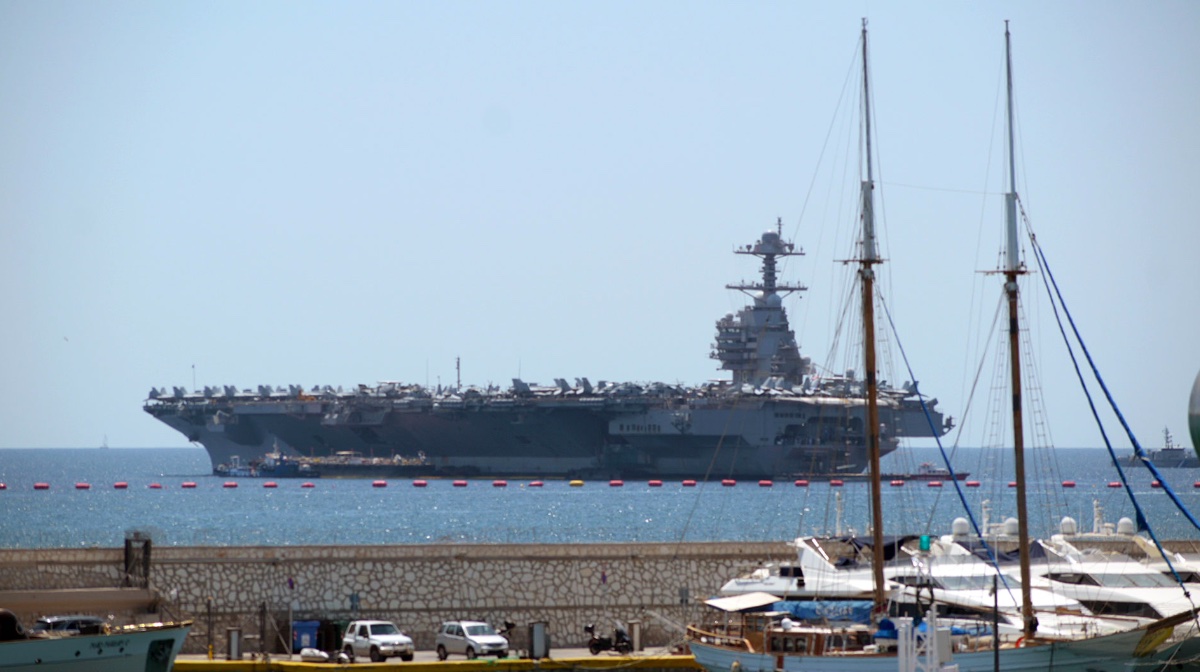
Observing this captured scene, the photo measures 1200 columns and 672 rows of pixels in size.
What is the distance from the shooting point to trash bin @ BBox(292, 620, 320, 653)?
21.3 m

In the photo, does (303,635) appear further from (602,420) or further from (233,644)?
(602,420)

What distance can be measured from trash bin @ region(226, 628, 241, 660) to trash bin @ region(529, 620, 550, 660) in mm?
3489

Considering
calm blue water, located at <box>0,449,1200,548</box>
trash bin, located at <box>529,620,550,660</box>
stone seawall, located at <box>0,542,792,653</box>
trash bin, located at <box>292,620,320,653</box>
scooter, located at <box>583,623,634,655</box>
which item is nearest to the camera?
trash bin, located at <box>529,620,550,660</box>

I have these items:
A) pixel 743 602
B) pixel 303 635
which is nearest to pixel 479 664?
pixel 303 635

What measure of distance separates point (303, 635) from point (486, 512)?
41833 mm

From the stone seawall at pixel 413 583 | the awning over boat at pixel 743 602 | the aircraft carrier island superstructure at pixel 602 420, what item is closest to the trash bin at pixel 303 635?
the stone seawall at pixel 413 583

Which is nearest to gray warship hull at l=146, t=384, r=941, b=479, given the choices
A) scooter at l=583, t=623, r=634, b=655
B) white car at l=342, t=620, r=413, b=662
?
scooter at l=583, t=623, r=634, b=655

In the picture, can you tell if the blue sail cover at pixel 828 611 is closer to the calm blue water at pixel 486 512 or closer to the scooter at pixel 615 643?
the scooter at pixel 615 643

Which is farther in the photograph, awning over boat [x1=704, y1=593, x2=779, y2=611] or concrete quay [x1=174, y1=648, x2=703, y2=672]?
awning over boat [x1=704, y1=593, x2=779, y2=611]

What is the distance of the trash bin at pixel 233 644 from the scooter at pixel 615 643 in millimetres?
4313

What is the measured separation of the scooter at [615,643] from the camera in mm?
21016

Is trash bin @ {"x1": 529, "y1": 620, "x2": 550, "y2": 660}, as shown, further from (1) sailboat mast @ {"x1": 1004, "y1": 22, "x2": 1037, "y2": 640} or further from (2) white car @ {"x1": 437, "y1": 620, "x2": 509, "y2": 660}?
(1) sailboat mast @ {"x1": 1004, "y1": 22, "x2": 1037, "y2": 640}

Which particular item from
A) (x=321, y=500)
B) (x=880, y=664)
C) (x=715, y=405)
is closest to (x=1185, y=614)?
(x=880, y=664)

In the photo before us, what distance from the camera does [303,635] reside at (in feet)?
70.0
